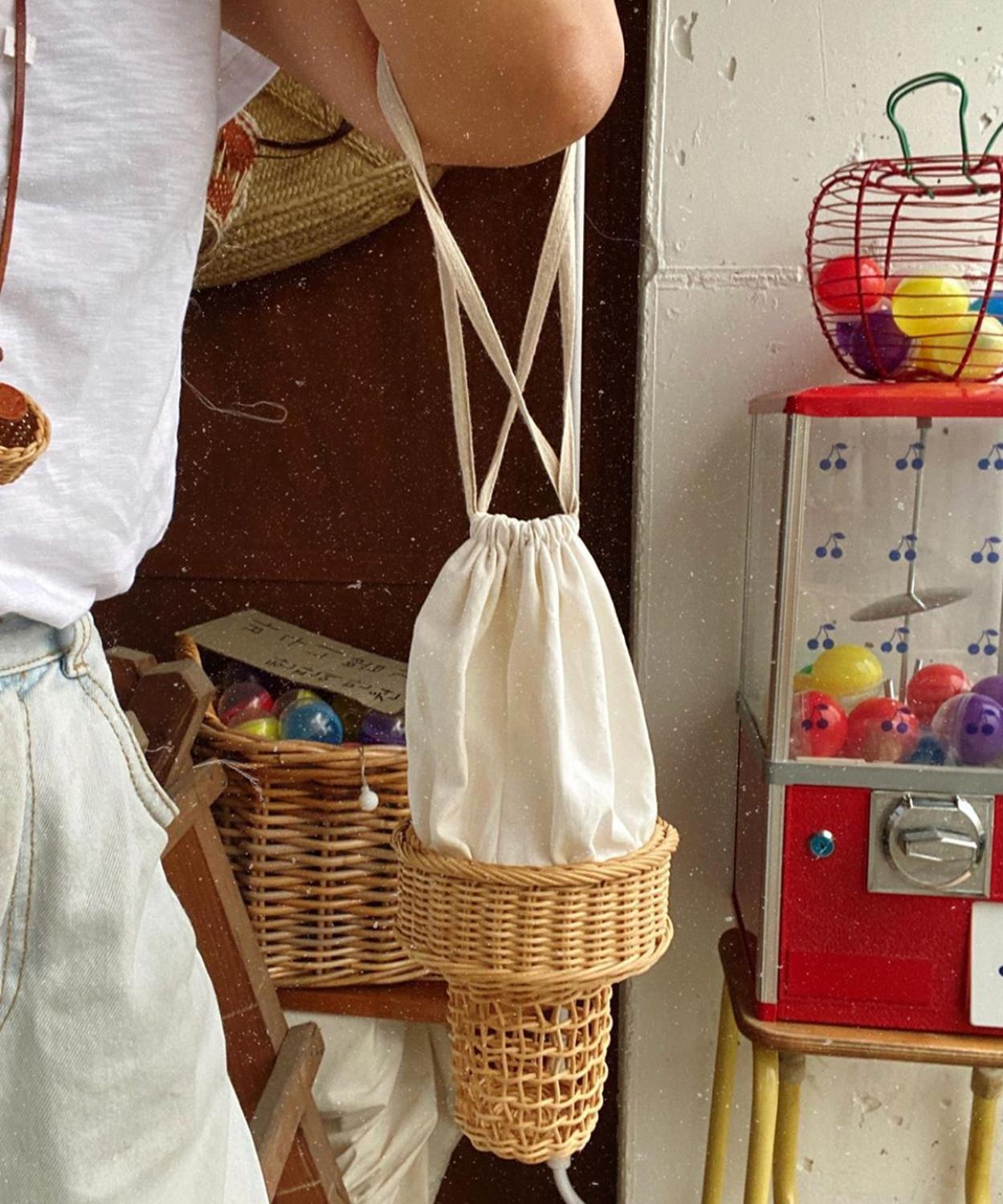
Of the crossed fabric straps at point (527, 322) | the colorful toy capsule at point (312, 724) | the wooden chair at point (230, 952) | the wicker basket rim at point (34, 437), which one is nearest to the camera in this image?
the wicker basket rim at point (34, 437)

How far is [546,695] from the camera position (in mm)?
778

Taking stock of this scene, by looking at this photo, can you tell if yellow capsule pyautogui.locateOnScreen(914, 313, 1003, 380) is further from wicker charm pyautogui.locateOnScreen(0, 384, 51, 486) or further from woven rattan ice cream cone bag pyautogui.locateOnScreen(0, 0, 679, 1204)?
wicker charm pyautogui.locateOnScreen(0, 384, 51, 486)

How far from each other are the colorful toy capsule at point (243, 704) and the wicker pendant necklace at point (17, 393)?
2.33ft

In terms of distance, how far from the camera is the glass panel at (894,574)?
1.13m

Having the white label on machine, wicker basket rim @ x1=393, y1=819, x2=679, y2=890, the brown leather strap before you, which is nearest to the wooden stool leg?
the white label on machine

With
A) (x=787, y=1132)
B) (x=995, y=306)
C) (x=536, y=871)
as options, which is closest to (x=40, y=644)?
(x=536, y=871)

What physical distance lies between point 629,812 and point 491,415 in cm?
69

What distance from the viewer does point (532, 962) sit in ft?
2.71

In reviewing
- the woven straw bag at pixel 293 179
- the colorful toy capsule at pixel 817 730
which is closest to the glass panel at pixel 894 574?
the colorful toy capsule at pixel 817 730

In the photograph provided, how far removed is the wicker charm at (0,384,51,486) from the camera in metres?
0.51

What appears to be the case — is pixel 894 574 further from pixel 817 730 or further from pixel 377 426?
pixel 377 426

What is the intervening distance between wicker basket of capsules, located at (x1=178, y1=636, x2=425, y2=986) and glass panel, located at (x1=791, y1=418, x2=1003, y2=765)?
0.39 meters

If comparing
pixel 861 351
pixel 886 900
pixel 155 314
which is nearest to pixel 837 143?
pixel 861 351

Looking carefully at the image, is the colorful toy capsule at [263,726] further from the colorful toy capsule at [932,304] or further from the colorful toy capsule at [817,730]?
the colorful toy capsule at [932,304]
